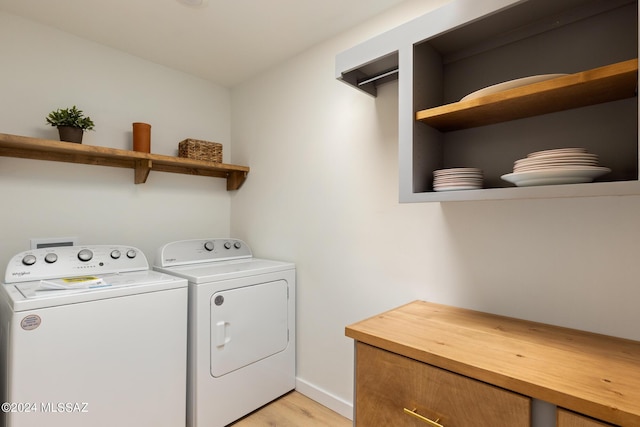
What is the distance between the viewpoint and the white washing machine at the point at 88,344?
1254mm

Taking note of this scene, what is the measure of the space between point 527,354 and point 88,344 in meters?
1.69

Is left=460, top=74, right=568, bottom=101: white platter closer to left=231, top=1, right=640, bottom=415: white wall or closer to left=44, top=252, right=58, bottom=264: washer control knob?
left=231, top=1, right=640, bottom=415: white wall

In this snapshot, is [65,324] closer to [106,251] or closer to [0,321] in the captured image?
[0,321]

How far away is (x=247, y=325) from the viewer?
6.30 feet

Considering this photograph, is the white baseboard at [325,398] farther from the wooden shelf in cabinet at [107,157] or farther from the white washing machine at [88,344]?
the wooden shelf in cabinet at [107,157]

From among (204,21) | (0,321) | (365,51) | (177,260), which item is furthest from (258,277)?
(204,21)

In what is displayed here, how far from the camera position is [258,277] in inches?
78.4

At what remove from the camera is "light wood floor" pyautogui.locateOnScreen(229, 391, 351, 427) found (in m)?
1.85

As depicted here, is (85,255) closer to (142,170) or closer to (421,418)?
(142,170)

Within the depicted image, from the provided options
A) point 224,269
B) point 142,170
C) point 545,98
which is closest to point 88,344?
point 224,269

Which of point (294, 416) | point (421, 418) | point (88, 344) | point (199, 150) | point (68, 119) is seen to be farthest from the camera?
point (199, 150)

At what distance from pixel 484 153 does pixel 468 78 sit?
1.20ft

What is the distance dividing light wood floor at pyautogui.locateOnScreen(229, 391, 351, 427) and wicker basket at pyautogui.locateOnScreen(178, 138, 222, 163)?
1.78 meters

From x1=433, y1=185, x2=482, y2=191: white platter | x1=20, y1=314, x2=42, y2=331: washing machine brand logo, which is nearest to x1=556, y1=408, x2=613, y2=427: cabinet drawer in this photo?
x1=433, y1=185, x2=482, y2=191: white platter
